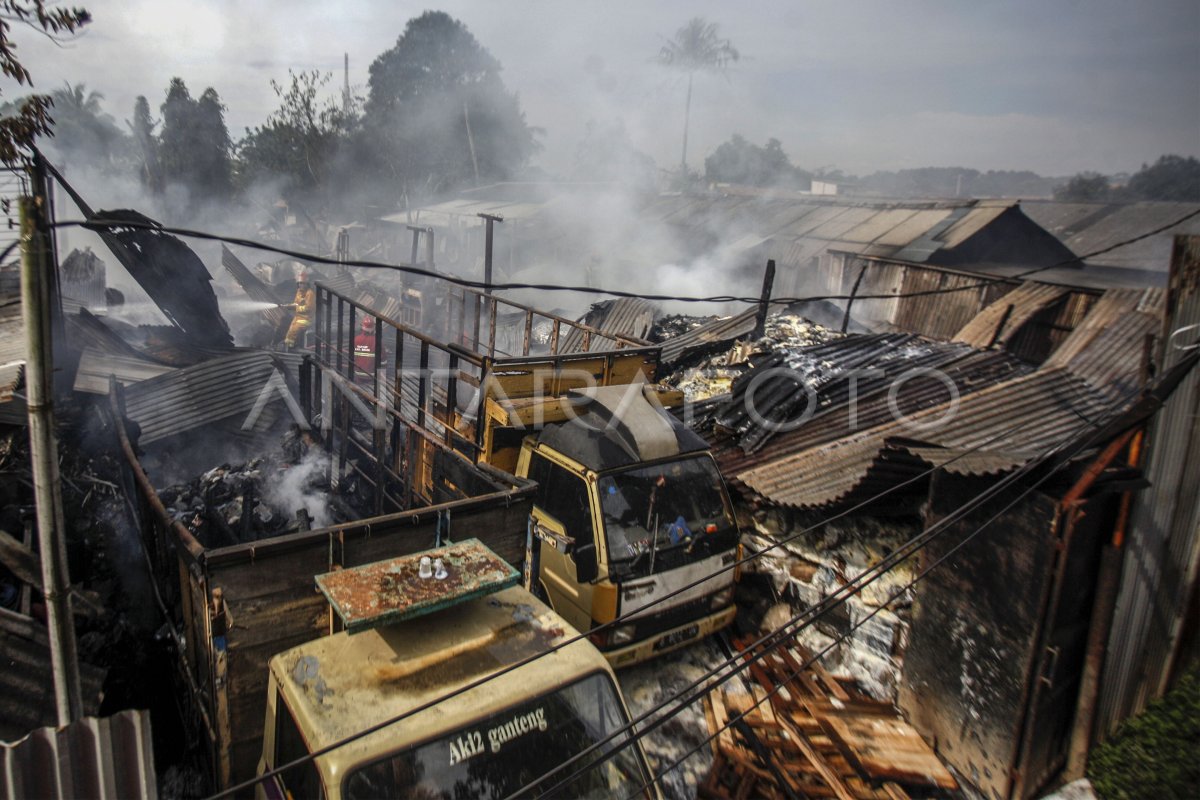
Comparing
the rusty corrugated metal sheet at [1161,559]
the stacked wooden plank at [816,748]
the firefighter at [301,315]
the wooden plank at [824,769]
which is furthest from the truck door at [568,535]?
the firefighter at [301,315]

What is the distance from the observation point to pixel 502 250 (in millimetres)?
32656

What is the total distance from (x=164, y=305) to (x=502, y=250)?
2294 centimetres

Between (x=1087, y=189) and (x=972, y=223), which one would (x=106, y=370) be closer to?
(x=972, y=223)

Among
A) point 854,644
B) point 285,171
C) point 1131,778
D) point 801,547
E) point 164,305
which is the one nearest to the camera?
point 1131,778

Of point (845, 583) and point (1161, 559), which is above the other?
point (1161, 559)

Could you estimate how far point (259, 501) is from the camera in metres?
6.65

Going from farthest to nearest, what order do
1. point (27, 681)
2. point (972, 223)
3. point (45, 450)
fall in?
1. point (972, 223)
2. point (27, 681)
3. point (45, 450)

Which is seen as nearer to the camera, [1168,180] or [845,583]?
[845,583]

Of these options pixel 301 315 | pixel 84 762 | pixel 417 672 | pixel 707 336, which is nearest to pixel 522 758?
pixel 417 672

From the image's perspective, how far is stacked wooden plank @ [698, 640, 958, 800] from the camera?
5004 millimetres

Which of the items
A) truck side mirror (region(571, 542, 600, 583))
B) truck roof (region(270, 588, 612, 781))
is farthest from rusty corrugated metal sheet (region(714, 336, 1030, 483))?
truck roof (region(270, 588, 612, 781))

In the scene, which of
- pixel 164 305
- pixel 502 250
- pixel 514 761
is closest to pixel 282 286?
pixel 502 250

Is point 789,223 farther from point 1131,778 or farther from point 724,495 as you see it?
point 1131,778

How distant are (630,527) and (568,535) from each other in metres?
0.56
